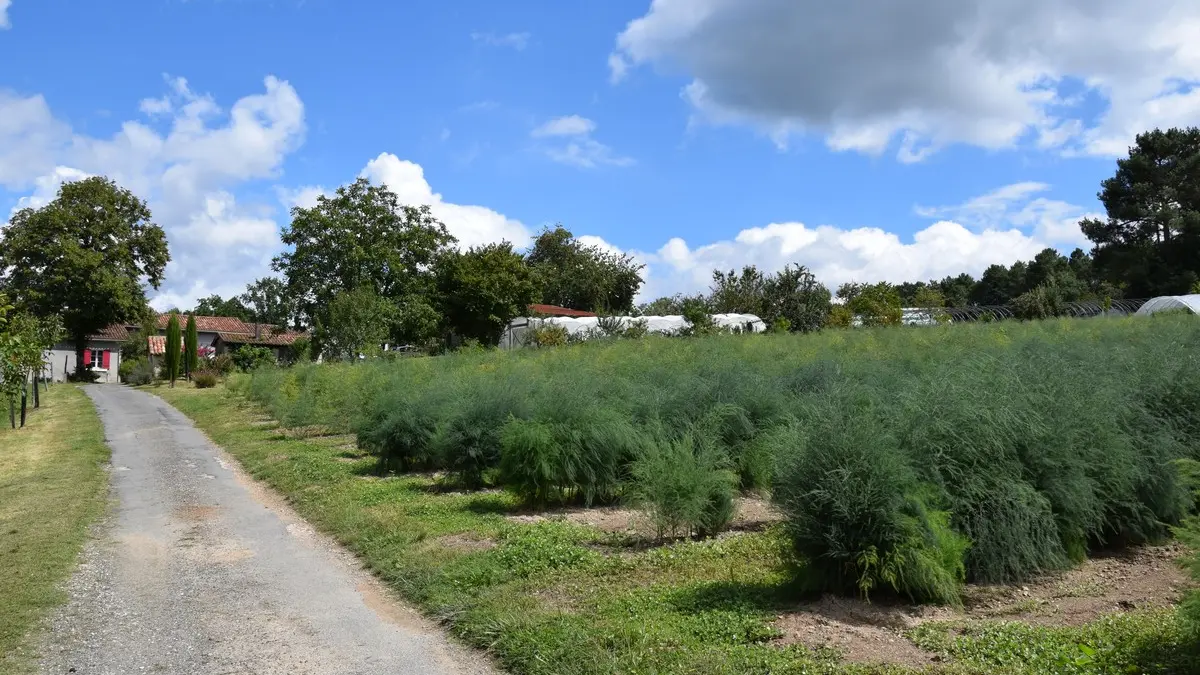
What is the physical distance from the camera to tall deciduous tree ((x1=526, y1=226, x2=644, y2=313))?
76812 mm

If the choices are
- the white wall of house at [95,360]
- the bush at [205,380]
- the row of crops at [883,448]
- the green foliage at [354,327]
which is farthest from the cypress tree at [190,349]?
the row of crops at [883,448]

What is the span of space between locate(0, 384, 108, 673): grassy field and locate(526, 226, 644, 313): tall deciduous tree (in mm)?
54315

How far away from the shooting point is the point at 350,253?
5228 cm

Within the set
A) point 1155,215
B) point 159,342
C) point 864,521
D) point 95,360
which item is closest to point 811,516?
point 864,521

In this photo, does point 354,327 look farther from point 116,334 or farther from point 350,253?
point 116,334

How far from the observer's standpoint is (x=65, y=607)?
23.5 feet

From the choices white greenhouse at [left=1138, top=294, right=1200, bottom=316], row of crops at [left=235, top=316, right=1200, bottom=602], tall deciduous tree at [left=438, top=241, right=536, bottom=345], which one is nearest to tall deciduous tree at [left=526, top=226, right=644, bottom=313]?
tall deciduous tree at [left=438, top=241, right=536, bottom=345]

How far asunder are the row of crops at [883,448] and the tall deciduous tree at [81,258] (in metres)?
51.2

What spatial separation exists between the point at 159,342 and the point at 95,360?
7457mm

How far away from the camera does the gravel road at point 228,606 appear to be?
19.3 feet

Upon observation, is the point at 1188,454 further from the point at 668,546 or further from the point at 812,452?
the point at 668,546

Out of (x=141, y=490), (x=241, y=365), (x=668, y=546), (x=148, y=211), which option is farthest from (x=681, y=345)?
(x=148, y=211)

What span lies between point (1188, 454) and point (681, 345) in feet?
51.6

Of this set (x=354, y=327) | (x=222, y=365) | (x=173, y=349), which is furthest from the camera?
(x=222, y=365)
